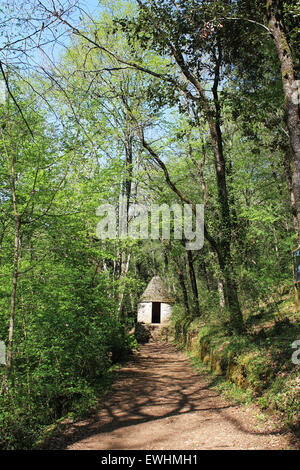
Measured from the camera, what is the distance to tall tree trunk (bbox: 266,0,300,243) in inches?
177

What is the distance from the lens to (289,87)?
468cm

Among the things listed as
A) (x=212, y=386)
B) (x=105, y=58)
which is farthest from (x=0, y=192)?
(x=105, y=58)

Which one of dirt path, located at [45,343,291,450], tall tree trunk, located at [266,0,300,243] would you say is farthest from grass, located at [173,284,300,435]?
tall tree trunk, located at [266,0,300,243]

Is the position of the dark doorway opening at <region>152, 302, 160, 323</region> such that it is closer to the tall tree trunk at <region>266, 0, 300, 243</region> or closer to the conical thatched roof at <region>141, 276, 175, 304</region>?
the conical thatched roof at <region>141, 276, 175, 304</region>

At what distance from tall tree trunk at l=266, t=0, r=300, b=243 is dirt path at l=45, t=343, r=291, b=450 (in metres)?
3.04

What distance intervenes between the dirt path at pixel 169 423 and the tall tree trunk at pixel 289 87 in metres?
3.04

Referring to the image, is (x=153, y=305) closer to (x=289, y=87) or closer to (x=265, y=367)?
(x=265, y=367)

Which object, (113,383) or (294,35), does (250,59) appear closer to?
(294,35)

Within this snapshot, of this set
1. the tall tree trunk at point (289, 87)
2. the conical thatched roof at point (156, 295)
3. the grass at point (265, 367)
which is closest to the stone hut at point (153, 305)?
the conical thatched roof at point (156, 295)

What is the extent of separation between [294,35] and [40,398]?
27.8ft

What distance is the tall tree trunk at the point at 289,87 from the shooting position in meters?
Result: 4.50

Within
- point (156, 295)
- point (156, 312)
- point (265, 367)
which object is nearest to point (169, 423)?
point (265, 367)

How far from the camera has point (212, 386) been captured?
25.2 ft
